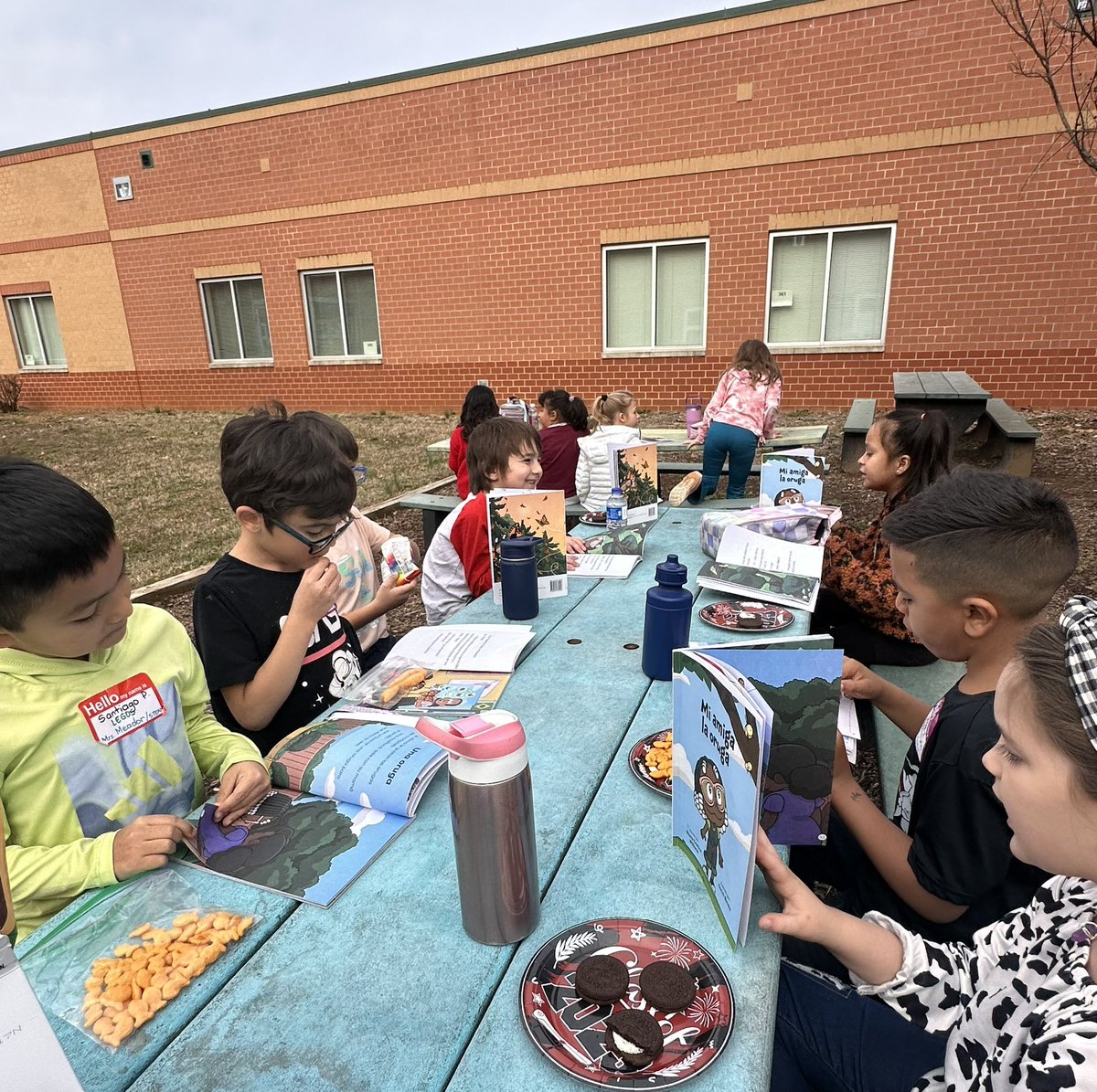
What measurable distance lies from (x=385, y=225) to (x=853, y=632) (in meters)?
10.3

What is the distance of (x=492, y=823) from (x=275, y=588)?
1.18 m

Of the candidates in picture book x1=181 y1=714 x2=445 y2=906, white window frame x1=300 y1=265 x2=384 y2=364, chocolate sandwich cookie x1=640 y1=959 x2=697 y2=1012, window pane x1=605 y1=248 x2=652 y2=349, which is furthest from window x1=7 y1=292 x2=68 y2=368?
chocolate sandwich cookie x1=640 y1=959 x2=697 y2=1012

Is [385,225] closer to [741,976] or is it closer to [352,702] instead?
[352,702]

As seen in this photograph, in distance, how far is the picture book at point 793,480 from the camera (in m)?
3.17

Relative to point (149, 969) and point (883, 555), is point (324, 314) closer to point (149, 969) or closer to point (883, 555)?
point (883, 555)

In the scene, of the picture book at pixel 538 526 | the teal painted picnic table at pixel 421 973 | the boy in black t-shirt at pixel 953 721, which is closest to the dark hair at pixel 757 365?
the picture book at pixel 538 526

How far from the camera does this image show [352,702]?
1712 millimetres

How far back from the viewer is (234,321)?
12430 mm

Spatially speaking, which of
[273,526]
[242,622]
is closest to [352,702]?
[242,622]

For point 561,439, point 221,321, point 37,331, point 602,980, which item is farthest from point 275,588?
point 37,331

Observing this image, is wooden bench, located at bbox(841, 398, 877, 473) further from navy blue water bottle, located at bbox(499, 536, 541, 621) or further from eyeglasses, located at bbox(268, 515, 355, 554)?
eyeglasses, located at bbox(268, 515, 355, 554)

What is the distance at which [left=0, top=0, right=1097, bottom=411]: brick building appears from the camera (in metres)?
7.91

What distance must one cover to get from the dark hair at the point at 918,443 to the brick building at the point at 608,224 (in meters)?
6.87

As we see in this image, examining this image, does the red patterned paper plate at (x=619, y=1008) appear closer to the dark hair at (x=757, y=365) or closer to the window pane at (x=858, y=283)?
the dark hair at (x=757, y=365)
